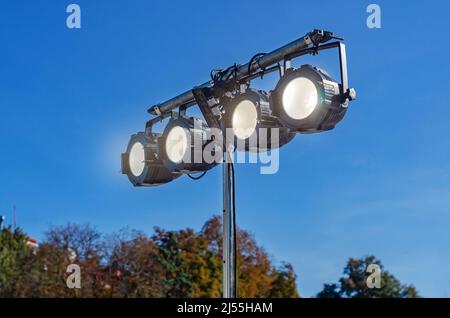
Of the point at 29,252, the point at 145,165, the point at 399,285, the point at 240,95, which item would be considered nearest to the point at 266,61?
the point at 240,95

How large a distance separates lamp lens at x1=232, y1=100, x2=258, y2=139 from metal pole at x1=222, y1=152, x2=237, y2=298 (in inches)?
7.4

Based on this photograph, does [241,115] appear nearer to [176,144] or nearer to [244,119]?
[244,119]

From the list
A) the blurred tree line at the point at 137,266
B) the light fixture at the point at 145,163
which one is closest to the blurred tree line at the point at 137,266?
the blurred tree line at the point at 137,266

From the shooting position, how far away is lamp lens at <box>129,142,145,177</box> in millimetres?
3245

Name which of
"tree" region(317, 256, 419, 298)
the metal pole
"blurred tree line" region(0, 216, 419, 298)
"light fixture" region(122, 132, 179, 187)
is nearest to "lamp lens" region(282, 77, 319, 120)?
the metal pole

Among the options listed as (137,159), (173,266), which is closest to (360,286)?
(173,266)

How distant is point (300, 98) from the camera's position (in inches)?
89.4

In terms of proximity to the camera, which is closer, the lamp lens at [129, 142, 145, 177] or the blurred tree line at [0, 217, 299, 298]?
the lamp lens at [129, 142, 145, 177]

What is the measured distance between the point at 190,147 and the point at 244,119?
1.20 feet

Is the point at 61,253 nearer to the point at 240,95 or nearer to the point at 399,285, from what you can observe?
the point at 399,285

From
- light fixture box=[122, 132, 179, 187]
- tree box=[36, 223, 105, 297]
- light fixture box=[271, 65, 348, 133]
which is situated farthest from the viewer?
tree box=[36, 223, 105, 297]

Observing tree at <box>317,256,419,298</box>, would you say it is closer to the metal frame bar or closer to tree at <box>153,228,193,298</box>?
tree at <box>153,228,193,298</box>

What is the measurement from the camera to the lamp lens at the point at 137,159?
324cm
